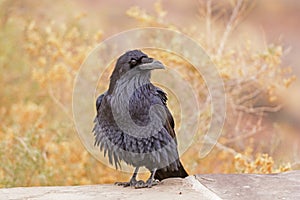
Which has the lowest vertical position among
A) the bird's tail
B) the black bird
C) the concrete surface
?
the concrete surface

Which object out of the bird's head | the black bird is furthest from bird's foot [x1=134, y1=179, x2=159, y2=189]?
the bird's head

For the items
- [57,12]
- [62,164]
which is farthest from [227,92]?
[57,12]

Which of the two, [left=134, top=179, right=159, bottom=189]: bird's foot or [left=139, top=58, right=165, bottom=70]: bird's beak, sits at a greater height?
[left=139, top=58, right=165, bottom=70]: bird's beak

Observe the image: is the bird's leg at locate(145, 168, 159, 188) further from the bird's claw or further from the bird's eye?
the bird's eye

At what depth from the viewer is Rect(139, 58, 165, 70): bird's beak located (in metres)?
3.41

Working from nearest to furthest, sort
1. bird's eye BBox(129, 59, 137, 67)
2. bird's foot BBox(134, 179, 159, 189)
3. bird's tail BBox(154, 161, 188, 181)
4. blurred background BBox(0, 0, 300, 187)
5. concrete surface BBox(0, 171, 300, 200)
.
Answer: concrete surface BBox(0, 171, 300, 200) < bird's eye BBox(129, 59, 137, 67) < bird's foot BBox(134, 179, 159, 189) < bird's tail BBox(154, 161, 188, 181) < blurred background BBox(0, 0, 300, 187)

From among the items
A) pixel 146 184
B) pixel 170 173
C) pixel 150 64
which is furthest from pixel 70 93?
pixel 150 64

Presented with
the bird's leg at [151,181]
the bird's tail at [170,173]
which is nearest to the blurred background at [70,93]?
the bird's tail at [170,173]

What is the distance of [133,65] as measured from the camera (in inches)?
138

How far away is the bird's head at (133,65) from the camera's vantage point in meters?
3.47

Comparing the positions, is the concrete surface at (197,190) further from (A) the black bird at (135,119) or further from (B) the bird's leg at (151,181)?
(A) the black bird at (135,119)

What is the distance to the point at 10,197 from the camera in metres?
3.47

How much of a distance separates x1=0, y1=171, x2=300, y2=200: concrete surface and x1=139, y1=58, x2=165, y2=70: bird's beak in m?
0.65

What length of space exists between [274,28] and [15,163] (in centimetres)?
600
